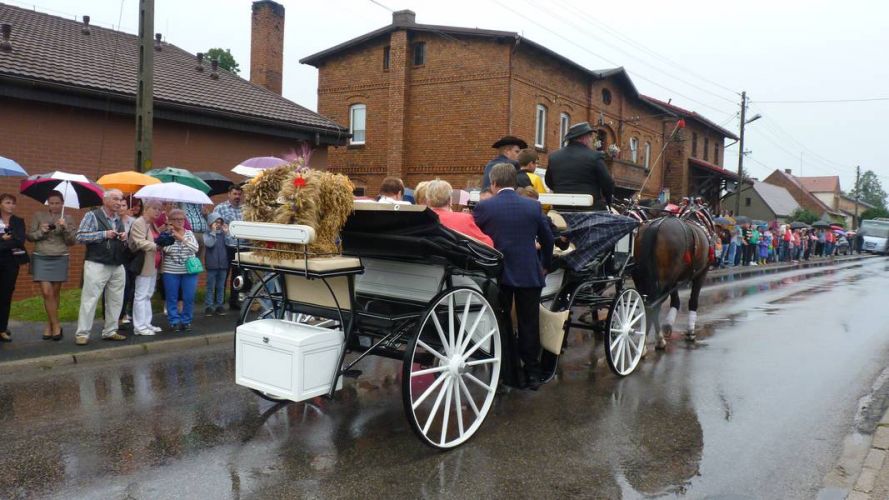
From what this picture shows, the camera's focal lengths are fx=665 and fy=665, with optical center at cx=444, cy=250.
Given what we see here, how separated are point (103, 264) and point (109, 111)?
6.19 metres

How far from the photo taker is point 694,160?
3706cm

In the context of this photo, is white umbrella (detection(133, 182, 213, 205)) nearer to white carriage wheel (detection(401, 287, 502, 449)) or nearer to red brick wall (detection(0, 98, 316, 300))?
red brick wall (detection(0, 98, 316, 300))

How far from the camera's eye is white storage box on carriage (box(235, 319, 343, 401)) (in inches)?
165

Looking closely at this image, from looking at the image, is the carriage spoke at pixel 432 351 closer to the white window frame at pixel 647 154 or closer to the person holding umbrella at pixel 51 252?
the person holding umbrella at pixel 51 252

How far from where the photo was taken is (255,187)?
450 cm

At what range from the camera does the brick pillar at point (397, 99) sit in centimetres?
2344

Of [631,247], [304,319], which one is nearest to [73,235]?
[304,319]

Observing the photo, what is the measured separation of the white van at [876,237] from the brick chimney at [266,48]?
142 ft

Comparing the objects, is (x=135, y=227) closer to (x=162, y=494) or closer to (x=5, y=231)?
(x=5, y=231)

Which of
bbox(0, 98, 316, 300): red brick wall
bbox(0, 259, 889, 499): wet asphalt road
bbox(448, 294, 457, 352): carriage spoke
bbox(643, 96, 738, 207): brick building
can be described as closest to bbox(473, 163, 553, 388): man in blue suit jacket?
bbox(448, 294, 457, 352): carriage spoke

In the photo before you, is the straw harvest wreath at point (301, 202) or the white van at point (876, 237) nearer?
the straw harvest wreath at point (301, 202)

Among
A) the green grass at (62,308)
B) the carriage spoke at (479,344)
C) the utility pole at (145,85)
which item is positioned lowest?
the green grass at (62,308)

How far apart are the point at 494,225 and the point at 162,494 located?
2.93m

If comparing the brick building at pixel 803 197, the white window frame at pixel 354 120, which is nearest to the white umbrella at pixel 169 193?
the white window frame at pixel 354 120
